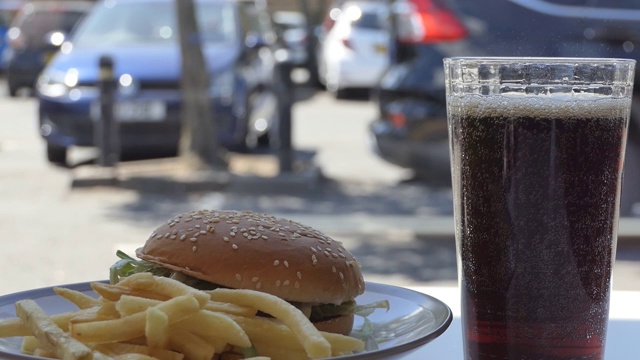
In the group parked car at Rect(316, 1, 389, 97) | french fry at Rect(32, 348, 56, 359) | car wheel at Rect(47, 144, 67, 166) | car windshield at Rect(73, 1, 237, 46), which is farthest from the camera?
parked car at Rect(316, 1, 389, 97)

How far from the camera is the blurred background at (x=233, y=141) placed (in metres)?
5.55

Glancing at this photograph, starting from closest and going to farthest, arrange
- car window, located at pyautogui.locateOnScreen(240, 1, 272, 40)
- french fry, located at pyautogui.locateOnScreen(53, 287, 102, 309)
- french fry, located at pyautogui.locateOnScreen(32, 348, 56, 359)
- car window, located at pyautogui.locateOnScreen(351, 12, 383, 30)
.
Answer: french fry, located at pyautogui.locateOnScreen(32, 348, 56, 359) < french fry, located at pyautogui.locateOnScreen(53, 287, 102, 309) < car window, located at pyautogui.locateOnScreen(240, 1, 272, 40) < car window, located at pyautogui.locateOnScreen(351, 12, 383, 30)

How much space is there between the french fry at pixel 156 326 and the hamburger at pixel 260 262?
21 centimetres

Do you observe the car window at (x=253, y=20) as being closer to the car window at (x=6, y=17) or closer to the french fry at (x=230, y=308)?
the french fry at (x=230, y=308)

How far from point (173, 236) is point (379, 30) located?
48.2 ft

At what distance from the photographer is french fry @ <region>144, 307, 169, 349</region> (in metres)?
1.08

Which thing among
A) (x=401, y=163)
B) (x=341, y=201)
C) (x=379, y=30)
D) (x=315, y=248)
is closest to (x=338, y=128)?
(x=379, y=30)

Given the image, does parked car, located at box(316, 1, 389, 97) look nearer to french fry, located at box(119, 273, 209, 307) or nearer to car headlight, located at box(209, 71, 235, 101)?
car headlight, located at box(209, 71, 235, 101)

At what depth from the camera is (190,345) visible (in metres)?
1.12

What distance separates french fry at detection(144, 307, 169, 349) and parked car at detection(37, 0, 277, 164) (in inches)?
293

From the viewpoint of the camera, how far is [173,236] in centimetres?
137

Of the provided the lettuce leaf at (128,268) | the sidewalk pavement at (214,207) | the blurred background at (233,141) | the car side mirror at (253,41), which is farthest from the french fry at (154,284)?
the car side mirror at (253,41)

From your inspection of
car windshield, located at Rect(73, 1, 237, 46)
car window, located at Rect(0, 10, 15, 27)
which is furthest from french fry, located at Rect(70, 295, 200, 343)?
car window, located at Rect(0, 10, 15, 27)

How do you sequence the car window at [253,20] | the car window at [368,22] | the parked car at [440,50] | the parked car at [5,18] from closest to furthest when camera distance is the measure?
the parked car at [440,50] < the car window at [253,20] < the car window at [368,22] < the parked car at [5,18]
